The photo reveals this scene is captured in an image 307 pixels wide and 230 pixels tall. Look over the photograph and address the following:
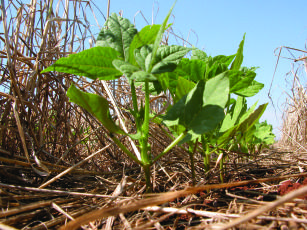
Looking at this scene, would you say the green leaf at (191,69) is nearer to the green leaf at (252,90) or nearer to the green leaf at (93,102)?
the green leaf at (252,90)

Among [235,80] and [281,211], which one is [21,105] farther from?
[281,211]

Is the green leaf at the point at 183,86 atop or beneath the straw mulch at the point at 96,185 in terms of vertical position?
atop

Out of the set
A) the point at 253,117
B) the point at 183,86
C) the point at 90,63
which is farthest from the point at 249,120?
the point at 90,63

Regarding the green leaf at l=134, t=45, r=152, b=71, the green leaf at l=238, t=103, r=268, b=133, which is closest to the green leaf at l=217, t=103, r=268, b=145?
the green leaf at l=238, t=103, r=268, b=133

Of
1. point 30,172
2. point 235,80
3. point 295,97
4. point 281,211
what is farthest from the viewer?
point 295,97

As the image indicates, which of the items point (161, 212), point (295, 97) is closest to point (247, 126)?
point (161, 212)

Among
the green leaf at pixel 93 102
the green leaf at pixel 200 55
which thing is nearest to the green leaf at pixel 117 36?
the green leaf at pixel 93 102
